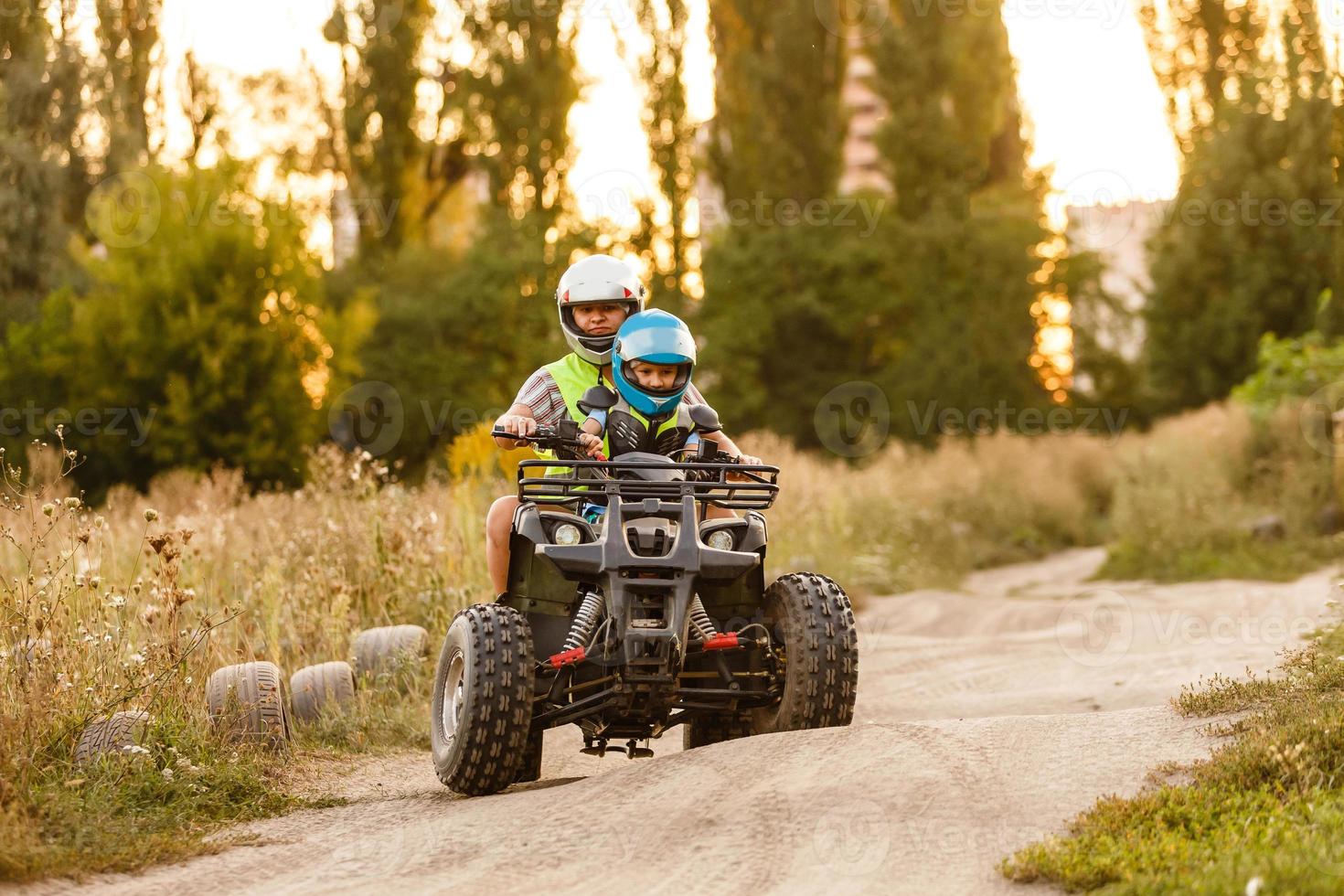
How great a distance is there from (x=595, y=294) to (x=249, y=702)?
2521 millimetres

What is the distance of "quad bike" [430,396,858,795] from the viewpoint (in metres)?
6.33

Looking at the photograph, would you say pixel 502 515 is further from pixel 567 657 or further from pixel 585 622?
pixel 567 657

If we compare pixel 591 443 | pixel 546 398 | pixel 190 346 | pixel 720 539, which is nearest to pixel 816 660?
pixel 720 539

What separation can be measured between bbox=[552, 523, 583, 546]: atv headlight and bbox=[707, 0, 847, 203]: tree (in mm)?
30888

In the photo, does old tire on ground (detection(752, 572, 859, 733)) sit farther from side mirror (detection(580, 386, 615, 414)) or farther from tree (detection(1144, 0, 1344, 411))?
tree (detection(1144, 0, 1344, 411))

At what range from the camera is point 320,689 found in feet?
28.3

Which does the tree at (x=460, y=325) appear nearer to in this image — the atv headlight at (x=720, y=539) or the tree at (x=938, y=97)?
the tree at (x=938, y=97)

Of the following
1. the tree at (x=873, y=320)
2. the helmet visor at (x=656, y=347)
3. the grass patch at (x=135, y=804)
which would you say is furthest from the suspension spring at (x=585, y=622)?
the tree at (x=873, y=320)

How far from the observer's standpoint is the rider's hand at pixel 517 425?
6.92 metres

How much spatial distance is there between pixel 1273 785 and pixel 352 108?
3401cm

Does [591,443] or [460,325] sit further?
[460,325]

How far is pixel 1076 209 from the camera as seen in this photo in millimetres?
45656

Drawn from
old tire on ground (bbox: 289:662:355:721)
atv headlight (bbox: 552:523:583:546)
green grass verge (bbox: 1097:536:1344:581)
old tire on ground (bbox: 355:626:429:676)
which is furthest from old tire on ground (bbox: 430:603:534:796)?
green grass verge (bbox: 1097:536:1344:581)

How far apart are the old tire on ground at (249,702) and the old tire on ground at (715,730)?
77.2 inches
